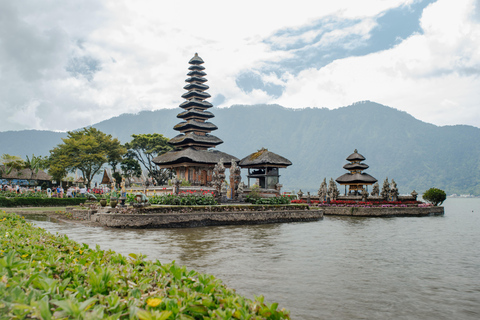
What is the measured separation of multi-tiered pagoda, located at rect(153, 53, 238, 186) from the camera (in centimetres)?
4162

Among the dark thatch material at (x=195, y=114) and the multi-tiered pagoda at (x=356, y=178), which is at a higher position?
the dark thatch material at (x=195, y=114)

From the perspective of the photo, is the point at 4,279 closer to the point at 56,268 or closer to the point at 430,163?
the point at 56,268

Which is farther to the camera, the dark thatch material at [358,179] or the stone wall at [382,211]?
the dark thatch material at [358,179]

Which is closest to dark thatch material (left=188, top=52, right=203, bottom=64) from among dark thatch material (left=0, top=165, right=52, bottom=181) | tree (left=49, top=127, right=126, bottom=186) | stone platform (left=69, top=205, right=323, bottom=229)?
tree (left=49, top=127, right=126, bottom=186)

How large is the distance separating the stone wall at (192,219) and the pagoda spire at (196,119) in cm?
1798

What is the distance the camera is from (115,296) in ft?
10.4

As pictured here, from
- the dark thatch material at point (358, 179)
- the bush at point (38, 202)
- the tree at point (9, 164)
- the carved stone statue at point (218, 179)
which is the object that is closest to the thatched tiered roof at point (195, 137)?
the carved stone statue at point (218, 179)

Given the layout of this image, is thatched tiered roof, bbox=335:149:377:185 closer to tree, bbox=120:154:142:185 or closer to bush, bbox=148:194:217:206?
bush, bbox=148:194:217:206

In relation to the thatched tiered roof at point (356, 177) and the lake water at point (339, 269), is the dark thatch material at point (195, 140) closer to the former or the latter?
the thatched tiered roof at point (356, 177)

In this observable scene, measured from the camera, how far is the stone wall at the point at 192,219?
902 inches

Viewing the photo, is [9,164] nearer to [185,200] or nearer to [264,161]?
[264,161]

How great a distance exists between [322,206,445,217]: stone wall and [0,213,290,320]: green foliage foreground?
37.7 metres

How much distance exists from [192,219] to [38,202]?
2047 centimetres

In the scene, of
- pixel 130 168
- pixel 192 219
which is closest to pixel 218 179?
pixel 192 219
